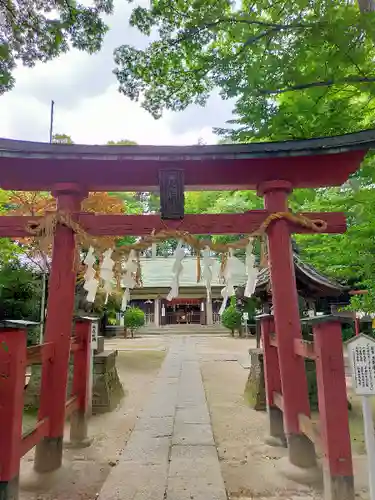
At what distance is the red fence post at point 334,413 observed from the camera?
3037 mm

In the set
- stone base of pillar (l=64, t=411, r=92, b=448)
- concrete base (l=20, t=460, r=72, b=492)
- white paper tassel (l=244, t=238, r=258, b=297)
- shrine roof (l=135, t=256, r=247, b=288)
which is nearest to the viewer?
concrete base (l=20, t=460, r=72, b=492)

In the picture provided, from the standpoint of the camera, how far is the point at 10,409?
3.05m

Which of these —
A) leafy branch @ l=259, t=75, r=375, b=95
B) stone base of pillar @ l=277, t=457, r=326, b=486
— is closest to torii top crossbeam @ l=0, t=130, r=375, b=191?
leafy branch @ l=259, t=75, r=375, b=95

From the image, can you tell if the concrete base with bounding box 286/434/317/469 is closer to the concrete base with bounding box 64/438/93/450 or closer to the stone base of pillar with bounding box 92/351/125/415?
the concrete base with bounding box 64/438/93/450

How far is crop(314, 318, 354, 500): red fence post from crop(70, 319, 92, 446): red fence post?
3.38 meters

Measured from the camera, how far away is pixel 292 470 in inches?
153

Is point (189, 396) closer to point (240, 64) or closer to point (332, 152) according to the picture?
point (332, 152)

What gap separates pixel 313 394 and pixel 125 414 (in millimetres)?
3750

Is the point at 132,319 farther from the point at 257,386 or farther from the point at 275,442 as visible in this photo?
the point at 275,442

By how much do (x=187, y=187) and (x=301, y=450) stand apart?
3463 mm

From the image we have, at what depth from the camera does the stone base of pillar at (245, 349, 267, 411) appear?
22.4 ft

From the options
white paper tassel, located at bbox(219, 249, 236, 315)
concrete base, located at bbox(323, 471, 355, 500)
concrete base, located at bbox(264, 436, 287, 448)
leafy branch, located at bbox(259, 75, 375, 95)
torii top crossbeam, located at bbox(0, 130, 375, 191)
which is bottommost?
concrete base, located at bbox(264, 436, 287, 448)

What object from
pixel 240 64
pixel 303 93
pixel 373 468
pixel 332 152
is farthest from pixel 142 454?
pixel 240 64

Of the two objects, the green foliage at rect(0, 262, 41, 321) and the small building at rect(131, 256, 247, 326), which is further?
the small building at rect(131, 256, 247, 326)
